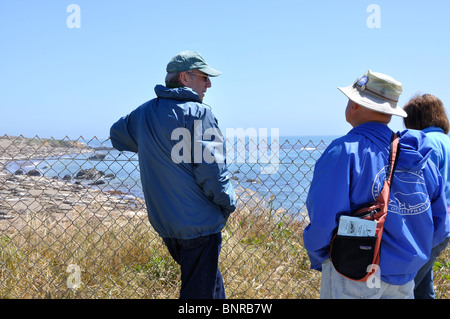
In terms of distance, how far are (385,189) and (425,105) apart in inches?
46.3

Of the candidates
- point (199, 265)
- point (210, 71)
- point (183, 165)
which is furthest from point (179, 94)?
point (199, 265)

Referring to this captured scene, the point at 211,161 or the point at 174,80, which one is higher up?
the point at 174,80

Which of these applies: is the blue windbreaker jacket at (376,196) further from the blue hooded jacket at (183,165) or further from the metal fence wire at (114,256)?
the metal fence wire at (114,256)

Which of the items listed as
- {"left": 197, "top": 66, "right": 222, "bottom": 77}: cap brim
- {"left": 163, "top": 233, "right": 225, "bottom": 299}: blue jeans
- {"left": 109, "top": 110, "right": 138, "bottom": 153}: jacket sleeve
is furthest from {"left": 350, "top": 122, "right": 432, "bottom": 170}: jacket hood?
{"left": 109, "top": 110, "right": 138, "bottom": 153}: jacket sleeve

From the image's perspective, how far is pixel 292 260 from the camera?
423 cm

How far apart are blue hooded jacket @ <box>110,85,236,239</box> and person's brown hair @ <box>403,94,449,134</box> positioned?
4.81 feet

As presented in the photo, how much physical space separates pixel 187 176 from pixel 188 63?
76cm

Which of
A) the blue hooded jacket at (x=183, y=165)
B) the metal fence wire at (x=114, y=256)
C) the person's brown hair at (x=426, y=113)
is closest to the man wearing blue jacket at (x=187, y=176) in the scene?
the blue hooded jacket at (x=183, y=165)

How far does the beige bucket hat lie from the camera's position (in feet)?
7.39

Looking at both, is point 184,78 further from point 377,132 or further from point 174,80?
point 377,132

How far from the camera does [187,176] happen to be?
99.2 inches

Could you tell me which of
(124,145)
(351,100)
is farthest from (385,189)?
(124,145)
